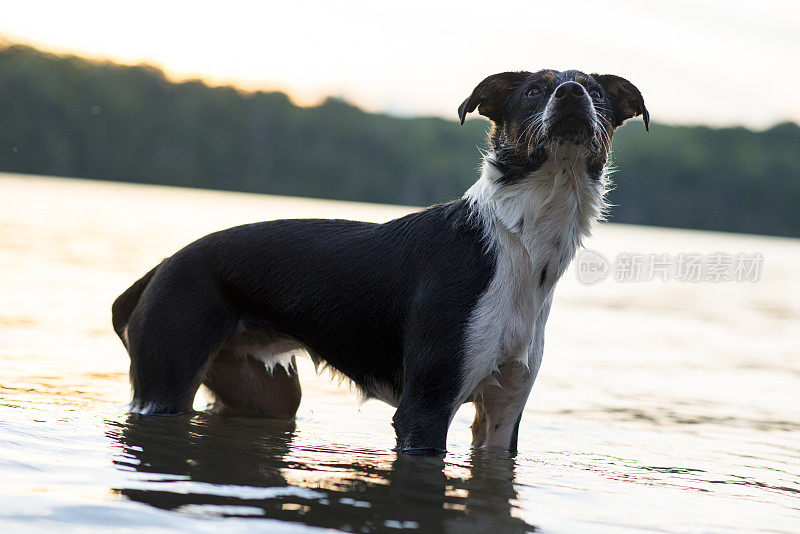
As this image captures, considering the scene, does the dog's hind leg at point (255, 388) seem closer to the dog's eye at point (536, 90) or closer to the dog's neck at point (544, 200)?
the dog's neck at point (544, 200)

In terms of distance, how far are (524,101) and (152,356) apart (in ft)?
8.33

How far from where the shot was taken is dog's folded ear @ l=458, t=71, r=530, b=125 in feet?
17.6

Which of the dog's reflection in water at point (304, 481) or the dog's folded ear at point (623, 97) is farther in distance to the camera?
the dog's folded ear at point (623, 97)

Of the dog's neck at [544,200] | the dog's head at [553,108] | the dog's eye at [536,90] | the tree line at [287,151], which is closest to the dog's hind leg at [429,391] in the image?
the dog's neck at [544,200]

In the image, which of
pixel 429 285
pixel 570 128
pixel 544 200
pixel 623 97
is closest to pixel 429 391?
pixel 429 285

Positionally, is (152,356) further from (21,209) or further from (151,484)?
(21,209)

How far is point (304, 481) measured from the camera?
14.8 feet

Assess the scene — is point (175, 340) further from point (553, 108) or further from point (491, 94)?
point (553, 108)

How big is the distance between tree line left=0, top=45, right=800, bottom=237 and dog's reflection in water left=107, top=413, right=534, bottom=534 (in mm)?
74752

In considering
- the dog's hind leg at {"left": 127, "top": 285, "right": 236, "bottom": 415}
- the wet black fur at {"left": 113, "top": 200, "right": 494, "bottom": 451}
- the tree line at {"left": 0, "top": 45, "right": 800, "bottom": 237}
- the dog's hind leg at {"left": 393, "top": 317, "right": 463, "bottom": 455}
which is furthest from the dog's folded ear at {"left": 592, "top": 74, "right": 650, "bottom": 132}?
the tree line at {"left": 0, "top": 45, "right": 800, "bottom": 237}

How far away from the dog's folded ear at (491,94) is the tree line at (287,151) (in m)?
75.0

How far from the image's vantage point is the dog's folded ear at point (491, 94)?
537 centimetres

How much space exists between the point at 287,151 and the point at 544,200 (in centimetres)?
9762

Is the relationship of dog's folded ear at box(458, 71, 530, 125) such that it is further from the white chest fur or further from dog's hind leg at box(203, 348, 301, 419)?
dog's hind leg at box(203, 348, 301, 419)
